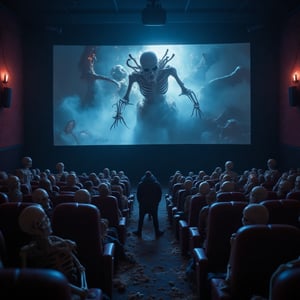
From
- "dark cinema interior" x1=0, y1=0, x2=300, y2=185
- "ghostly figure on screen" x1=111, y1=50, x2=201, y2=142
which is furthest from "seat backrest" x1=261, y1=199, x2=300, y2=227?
"ghostly figure on screen" x1=111, y1=50, x2=201, y2=142

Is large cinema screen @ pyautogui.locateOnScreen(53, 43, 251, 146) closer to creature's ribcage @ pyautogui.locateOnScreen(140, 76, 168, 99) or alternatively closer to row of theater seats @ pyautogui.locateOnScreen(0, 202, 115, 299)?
creature's ribcage @ pyautogui.locateOnScreen(140, 76, 168, 99)

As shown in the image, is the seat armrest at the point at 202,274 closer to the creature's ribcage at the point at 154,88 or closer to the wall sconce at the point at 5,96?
the wall sconce at the point at 5,96

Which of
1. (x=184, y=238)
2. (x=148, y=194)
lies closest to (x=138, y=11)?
(x=148, y=194)

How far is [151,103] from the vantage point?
12617mm

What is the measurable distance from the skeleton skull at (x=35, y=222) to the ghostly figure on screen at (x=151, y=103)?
1023 centimetres

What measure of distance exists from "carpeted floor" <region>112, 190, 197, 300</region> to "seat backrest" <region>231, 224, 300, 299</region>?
1476 mm

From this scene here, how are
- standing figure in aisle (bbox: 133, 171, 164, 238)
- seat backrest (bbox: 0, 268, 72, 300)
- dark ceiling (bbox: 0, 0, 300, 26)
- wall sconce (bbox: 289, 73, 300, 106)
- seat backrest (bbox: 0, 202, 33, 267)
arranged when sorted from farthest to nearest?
dark ceiling (bbox: 0, 0, 300, 26) < wall sconce (bbox: 289, 73, 300, 106) < standing figure in aisle (bbox: 133, 171, 164, 238) < seat backrest (bbox: 0, 202, 33, 267) < seat backrest (bbox: 0, 268, 72, 300)

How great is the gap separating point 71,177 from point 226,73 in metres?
7.88

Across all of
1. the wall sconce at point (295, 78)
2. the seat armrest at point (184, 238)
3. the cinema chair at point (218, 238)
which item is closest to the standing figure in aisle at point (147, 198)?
the seat armrest at point (184, 238)

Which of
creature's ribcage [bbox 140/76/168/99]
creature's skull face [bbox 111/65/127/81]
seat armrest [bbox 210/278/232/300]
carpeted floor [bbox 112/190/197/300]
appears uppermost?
creature's skull face [bbox 111/65/127/81]

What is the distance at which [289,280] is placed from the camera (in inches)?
56.8

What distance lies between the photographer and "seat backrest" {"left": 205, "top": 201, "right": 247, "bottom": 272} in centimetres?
323

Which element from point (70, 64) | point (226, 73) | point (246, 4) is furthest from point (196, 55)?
point (70, 64)

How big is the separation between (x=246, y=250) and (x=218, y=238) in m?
0.99
